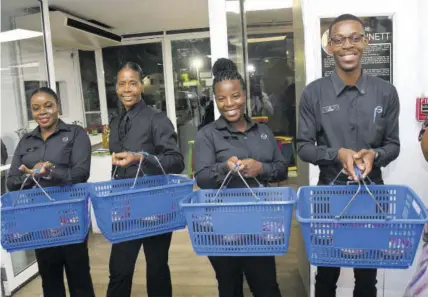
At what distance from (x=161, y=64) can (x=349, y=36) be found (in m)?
5.11

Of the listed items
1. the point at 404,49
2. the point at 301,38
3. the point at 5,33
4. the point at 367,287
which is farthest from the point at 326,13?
the point at 5,33

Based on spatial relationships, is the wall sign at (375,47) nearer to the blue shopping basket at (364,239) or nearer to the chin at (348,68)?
the chin at (348,68)

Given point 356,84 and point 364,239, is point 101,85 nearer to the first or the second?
point 356,84

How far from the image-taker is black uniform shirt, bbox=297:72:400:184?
→ 1551 millimetres

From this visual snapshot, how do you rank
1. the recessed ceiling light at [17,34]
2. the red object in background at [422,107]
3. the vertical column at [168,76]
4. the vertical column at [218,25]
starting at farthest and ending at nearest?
the vertical column at [168,76], the recessed ceiling light at [17,34], the vertical column at [218,25], the red object in background at [422,107]

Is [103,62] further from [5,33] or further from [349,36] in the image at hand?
A: [349,36]

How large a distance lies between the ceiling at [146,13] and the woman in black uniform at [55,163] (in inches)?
65.7

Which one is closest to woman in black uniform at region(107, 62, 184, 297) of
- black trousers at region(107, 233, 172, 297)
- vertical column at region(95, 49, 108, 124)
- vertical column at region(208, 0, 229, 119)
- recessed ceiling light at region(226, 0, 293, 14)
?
black trousers at region(107, 233, 172, 297)

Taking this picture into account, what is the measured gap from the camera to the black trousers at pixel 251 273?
155 cm

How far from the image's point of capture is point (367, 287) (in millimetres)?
1609

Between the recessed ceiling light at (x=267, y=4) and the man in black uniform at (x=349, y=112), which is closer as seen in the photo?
the man in black uniform at (x=349, y=112)

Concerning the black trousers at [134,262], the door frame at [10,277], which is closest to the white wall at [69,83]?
the door frame at [10,277]

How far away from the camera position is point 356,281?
1629 mm

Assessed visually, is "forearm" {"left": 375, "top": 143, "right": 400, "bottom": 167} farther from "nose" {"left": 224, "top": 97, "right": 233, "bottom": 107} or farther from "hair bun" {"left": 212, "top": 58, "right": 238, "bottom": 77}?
"hair bun" {"left": 212, "top": 58, "right": 238, "bottom": 77}
